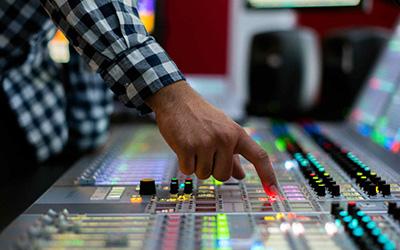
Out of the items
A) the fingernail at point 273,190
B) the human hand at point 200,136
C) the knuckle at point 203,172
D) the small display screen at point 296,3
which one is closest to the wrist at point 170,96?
the human hand at point 200,136

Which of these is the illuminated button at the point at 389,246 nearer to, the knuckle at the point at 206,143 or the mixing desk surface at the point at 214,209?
the mixing desk surface at the point at 214,209

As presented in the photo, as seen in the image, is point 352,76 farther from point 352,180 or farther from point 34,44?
point 34,44

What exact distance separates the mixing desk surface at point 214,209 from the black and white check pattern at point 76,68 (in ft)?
0.61

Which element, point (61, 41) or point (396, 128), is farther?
point (61, 41)

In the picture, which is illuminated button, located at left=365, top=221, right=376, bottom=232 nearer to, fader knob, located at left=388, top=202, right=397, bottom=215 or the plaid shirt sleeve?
fader knob, located at left=388, top=202, right=397, bottom=215

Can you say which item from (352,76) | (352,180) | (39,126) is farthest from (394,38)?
(39,126)

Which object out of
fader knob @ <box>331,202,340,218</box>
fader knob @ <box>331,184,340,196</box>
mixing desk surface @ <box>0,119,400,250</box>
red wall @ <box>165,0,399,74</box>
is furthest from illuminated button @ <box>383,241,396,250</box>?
red wall @ <box>165,0,399,74</box>

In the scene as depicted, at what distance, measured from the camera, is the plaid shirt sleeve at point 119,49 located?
698 mm

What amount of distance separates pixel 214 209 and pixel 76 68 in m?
0.84

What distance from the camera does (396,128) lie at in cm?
106

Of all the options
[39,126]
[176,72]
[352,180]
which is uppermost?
[176,72]

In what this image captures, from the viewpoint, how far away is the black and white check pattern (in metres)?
0.70

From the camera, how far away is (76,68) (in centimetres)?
127

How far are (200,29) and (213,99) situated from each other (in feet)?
3.02
